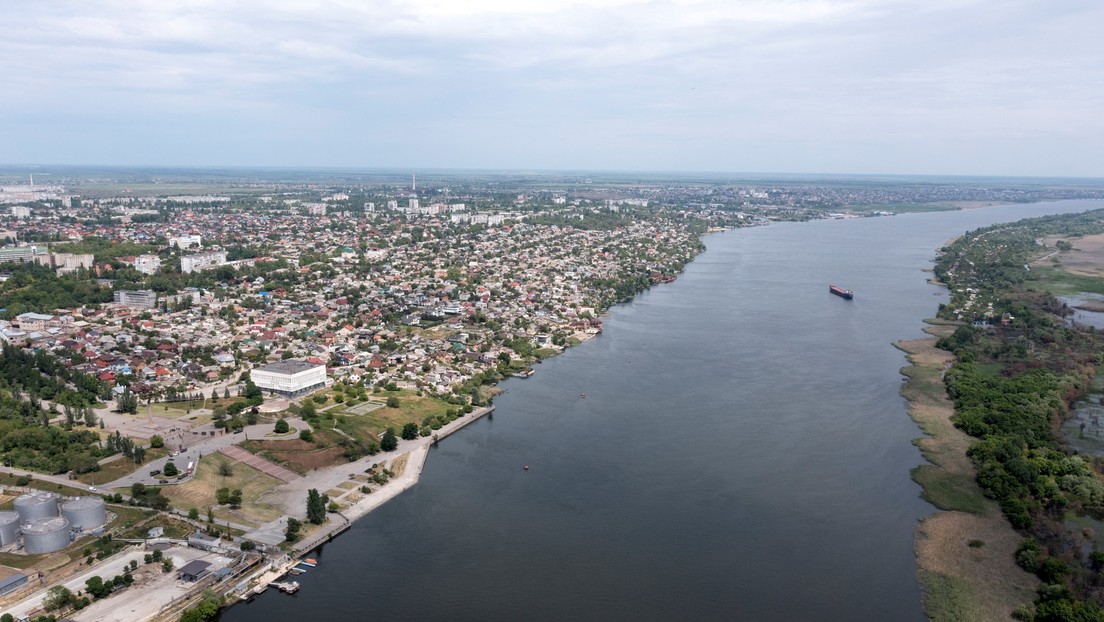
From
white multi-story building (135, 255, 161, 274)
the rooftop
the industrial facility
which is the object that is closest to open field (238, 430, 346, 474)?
the industrial facility

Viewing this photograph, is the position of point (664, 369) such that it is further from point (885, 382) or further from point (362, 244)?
point (362, 244)

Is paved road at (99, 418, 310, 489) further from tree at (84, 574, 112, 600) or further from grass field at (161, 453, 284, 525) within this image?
tree at (84, 574, 112, 600)

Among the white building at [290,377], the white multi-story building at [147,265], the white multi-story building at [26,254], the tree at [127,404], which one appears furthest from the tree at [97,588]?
the white multi-story building at [26,254]

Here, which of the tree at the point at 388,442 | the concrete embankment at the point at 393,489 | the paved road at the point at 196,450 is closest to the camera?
the concrete embankment at the point at 393,489

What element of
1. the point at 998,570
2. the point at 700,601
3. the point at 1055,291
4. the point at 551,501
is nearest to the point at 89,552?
the point at 551,501

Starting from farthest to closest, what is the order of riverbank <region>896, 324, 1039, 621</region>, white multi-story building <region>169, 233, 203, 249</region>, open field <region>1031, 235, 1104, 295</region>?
white multi-story building <region>169, 233, 203, 249</region>, open field <region>1031, 235, 1104, 295</region>, riverbank <region>896, 324, 1039, 621</region>

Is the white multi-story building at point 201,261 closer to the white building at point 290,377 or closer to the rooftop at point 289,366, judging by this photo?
the rooftop at point 289,366
